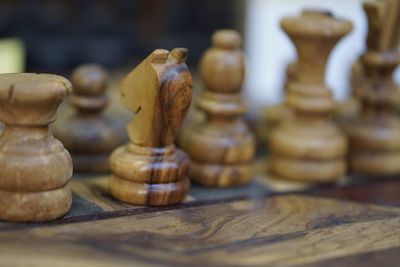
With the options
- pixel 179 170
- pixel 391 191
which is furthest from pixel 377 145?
pixel 179 170

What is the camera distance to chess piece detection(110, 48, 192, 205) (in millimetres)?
747

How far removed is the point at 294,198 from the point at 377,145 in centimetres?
19

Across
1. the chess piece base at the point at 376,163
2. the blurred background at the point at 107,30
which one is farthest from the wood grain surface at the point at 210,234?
the blurred background at the point at 107,30

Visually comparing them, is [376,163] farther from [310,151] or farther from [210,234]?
[210,234]

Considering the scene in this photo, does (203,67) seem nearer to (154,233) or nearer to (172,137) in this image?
(172,137)

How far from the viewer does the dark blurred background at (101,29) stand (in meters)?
1.97

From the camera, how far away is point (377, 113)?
1.02 m

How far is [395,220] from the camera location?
79 cm

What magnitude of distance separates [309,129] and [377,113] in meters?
0.12

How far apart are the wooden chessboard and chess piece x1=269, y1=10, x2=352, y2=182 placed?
0.07 metres

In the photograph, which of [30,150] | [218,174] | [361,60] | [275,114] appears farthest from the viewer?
[275,114]

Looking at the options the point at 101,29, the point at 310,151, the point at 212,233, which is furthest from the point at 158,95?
the point at 101,29

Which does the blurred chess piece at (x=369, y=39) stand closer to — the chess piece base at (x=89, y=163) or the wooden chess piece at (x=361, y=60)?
the wooden chess piece at (x=361, y=60)

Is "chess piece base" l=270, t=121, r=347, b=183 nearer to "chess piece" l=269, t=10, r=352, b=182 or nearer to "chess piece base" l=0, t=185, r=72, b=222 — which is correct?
"chess piece" l=269, t=10, r=352, b=182
